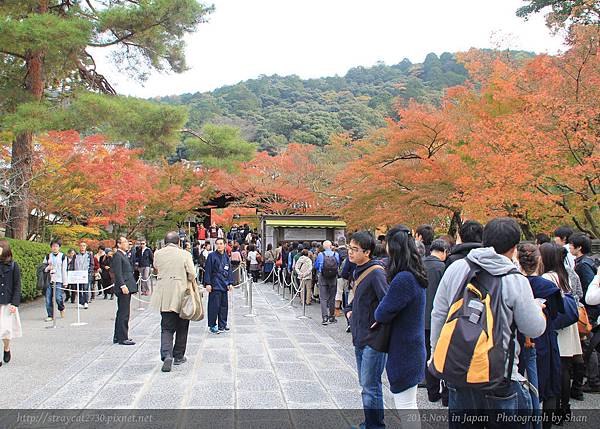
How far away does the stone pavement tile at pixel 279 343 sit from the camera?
7.62 m

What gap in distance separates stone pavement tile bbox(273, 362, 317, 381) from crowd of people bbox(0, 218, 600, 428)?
1.26 m

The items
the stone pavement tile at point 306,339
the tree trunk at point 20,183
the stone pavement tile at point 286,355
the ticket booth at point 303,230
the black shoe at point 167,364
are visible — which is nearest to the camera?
the black shoe at point 167,364

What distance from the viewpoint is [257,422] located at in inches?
172

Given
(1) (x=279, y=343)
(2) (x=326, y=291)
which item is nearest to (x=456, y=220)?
(2) (x=326, y=291)

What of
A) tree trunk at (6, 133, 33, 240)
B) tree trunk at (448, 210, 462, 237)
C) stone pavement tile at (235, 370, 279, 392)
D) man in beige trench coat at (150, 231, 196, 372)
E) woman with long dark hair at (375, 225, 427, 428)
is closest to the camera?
woman with long dark hair at (375, 225, 427, 428)

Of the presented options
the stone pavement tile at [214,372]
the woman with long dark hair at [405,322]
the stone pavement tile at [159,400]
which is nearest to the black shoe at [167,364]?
the stone pavement tile at [214,372]

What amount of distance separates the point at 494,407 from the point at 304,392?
2.89m

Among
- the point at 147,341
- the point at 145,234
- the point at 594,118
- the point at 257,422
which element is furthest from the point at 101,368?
the point at 145,234

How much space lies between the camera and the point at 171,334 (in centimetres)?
624

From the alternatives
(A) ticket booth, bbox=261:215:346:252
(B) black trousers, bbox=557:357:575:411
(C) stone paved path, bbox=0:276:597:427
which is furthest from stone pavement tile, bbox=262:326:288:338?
(A) ticket booth, bbox=261:215:346:252

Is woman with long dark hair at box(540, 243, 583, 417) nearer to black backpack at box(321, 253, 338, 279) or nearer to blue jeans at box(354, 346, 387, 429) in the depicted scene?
blue jeans at box(354, 346, 387, 429)

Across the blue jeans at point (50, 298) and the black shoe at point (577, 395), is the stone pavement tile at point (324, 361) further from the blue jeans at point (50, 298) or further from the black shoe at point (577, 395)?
the blue jeans at point (50, 298)

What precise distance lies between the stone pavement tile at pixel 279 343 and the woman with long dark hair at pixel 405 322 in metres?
4.26

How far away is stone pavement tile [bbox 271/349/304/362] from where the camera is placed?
6.79 meters
